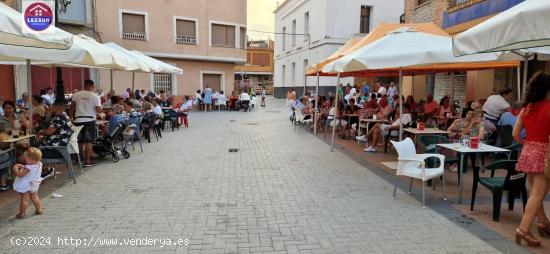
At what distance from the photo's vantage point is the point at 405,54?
6.43m

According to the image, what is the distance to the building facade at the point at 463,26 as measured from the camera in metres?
11.4

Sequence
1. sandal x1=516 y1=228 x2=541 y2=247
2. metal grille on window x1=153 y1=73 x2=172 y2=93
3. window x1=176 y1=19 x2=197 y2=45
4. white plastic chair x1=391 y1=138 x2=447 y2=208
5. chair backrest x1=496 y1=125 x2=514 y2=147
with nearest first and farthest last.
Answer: sandal x1=516 y1=228 x2=541 y2=247, white plastic chair x1=391 y1=138 x2=447 y2=208, chair backrest x1=496 y1=125 x2=514 y2=147, metal grille on window x1=153 y1=73 x2=172 y2=93, window x1=176 y1=19 x2=197 y2=45

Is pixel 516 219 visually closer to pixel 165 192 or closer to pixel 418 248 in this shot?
pixel 418 248

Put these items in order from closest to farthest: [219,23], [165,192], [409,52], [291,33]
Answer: [165,192] < [409,52] < [219,23] < [291,33]

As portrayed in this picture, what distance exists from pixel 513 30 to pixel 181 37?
72.8 feet

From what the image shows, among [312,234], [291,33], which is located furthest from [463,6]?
[291,33]

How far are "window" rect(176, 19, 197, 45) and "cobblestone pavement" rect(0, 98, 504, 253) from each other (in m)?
17.0

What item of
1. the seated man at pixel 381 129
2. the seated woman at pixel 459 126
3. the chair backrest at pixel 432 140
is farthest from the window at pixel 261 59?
the chair backrest at pixel 432 140

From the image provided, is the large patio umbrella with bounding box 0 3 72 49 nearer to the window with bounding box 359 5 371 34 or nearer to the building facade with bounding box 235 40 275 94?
the window with bounding box 359 5 371 34

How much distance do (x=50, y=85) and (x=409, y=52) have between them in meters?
18.3

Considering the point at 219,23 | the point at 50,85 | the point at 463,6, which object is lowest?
the point at 50,85

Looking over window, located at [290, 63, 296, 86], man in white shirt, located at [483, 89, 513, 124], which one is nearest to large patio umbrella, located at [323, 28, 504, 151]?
man in white shirt, located at [483, 89, 513, 124]

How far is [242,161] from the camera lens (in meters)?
8.02

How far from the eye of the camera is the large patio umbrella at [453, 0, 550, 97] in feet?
10.5
